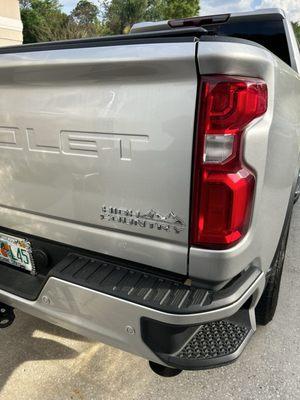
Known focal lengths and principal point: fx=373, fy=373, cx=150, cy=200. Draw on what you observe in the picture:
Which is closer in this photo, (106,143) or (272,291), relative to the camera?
(106,143)

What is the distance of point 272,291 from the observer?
2416 millimetres

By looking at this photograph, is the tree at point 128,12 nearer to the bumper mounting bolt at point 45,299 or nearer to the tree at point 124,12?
the tree at point 124,12

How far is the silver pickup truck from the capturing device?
139 centimetres

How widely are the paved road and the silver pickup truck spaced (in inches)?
17.8

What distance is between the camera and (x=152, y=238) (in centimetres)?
161

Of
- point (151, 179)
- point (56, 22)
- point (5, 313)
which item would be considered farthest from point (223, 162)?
point (56, 22)

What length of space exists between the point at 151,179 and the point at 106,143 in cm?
25

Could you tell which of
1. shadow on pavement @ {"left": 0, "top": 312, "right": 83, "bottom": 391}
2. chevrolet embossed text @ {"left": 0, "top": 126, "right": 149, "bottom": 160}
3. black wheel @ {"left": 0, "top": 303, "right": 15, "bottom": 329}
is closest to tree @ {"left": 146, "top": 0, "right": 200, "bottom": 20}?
shadow on pavement @ {"left": 0, "top": 312, "right": 83, "bottom": 391}

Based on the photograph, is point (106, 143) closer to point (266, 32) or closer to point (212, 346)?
point (212, 346)

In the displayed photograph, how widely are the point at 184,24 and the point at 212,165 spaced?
2.66 meters

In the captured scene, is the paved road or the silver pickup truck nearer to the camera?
the silver pickup truck

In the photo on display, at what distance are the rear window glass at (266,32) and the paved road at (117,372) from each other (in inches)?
95.2

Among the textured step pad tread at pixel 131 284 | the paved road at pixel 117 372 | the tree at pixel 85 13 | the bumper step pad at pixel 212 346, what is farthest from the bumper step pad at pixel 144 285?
the tree at pixel 85 13

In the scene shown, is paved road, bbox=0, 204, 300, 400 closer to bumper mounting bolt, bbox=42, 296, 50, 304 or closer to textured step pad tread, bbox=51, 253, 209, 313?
bumper mounting bolt, bbox=42, 296, 50, 304
